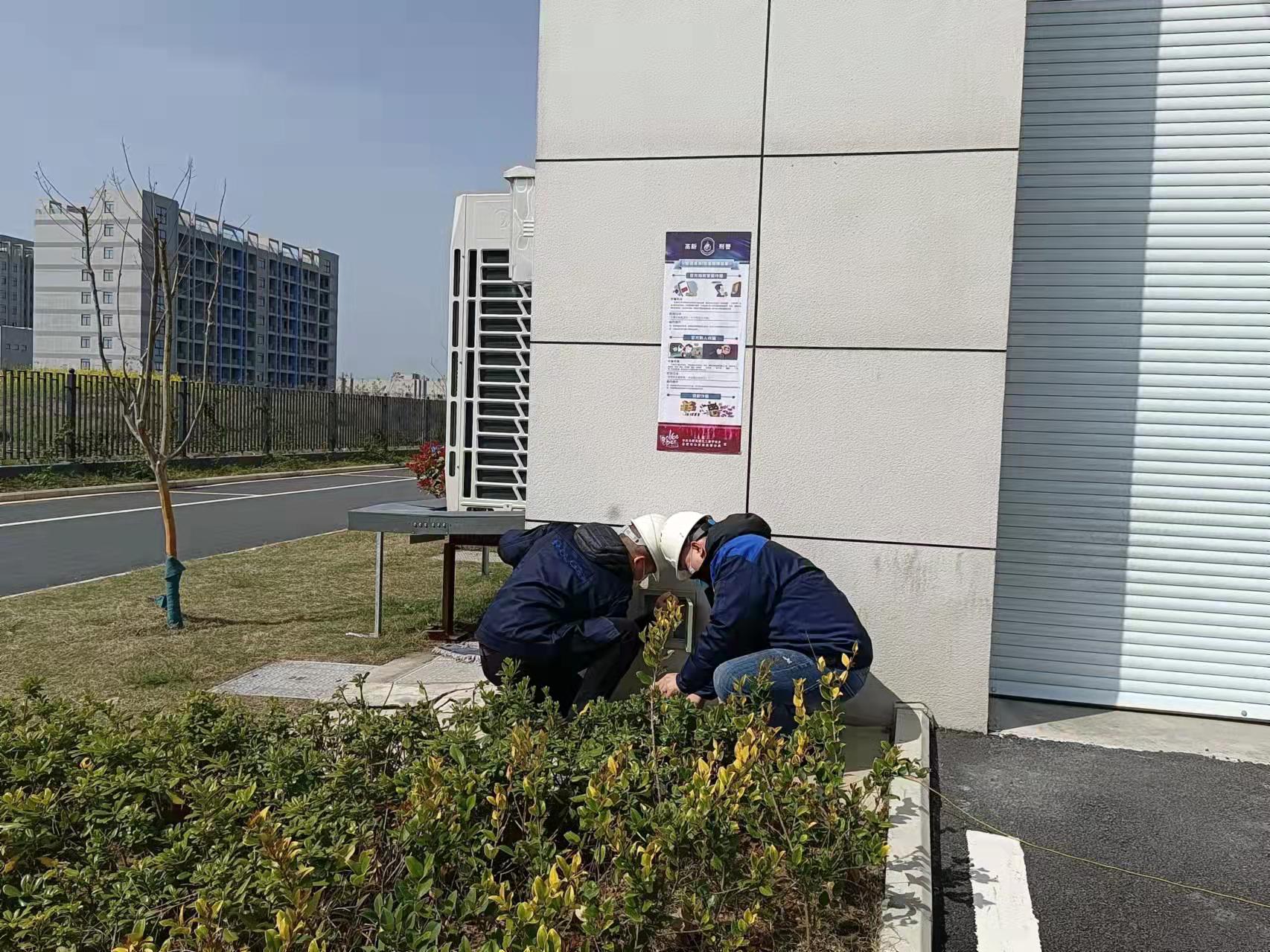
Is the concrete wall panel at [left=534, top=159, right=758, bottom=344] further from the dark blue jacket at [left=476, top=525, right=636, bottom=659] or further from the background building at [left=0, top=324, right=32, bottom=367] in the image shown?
the background building at [left=0, top=324, right=32, bottom=367]

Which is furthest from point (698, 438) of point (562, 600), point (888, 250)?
point (888, 250)

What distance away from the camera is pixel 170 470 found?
2186 cm

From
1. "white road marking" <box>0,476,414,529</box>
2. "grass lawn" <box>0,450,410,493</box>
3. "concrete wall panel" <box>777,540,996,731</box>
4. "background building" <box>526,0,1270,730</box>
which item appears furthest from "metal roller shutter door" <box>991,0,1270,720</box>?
"grass lawn" <box>0,450,410,493</box>

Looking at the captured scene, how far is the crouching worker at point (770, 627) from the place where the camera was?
4266mm

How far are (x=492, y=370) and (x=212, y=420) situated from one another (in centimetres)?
1860

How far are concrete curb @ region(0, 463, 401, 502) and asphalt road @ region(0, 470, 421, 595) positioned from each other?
312mm

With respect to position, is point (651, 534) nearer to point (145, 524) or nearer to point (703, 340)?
point (703, 340)

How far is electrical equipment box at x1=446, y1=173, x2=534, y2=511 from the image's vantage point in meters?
8.27

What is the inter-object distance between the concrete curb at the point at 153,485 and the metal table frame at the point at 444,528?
1243cm

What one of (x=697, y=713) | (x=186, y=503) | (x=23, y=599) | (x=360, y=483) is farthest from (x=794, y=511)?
(x=360, y=483)

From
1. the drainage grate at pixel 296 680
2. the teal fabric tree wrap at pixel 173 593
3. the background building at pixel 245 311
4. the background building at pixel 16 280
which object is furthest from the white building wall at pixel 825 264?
the background building at pixel 16 280

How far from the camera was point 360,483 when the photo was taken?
23438 millimetres

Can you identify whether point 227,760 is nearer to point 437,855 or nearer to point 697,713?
point 437,855

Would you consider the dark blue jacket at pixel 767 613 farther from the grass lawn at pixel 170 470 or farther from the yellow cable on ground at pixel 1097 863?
the grass lawn at pixel 170 470
